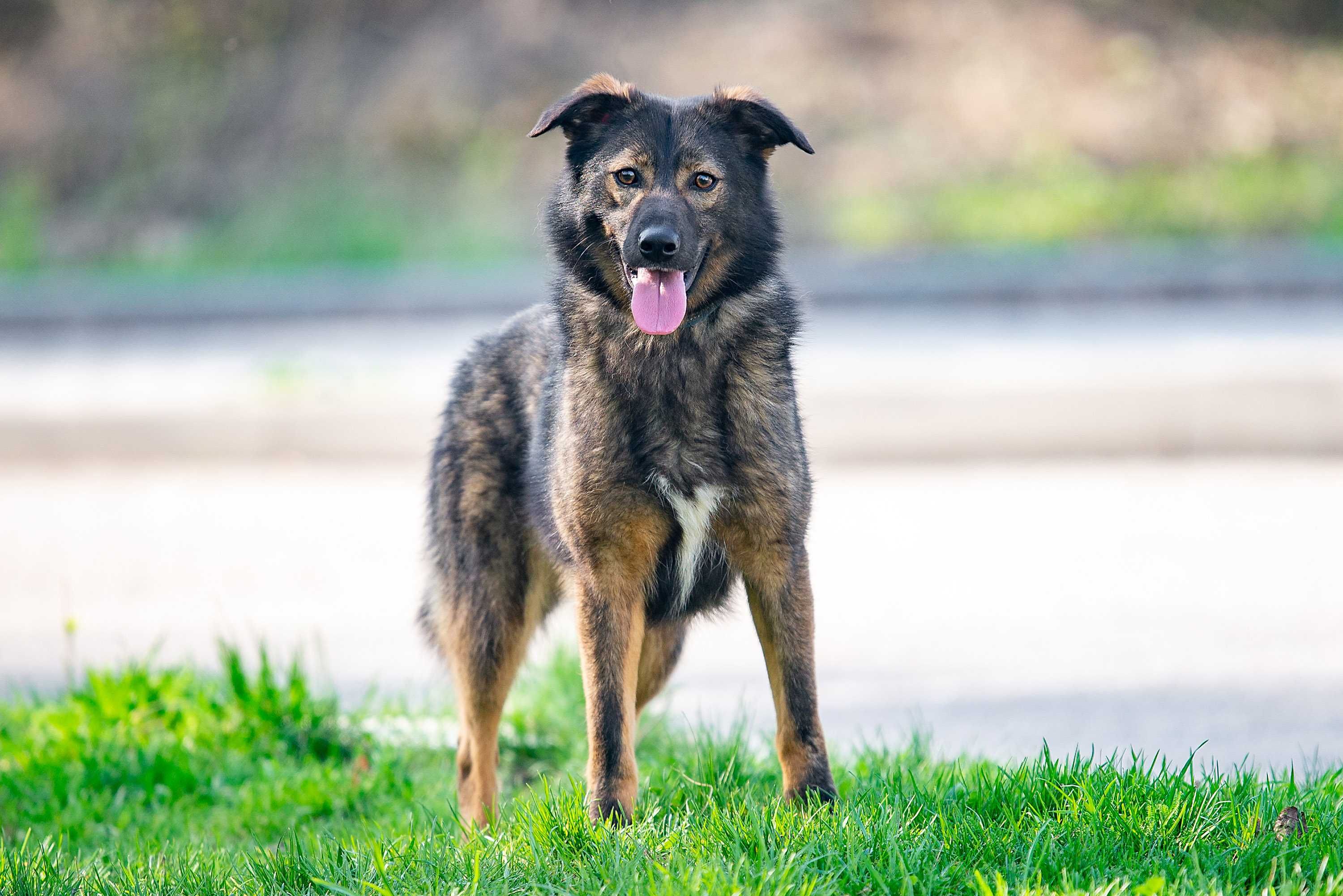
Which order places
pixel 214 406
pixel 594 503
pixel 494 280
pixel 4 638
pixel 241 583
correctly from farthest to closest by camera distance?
1. pixel 494 280
2. pixel 214 406
3. pixel 241 583
4. pixel 4 638
5. pixel 594 503

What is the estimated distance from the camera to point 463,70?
62.7 ft

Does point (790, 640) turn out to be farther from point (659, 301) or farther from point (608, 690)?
point (659, 301)

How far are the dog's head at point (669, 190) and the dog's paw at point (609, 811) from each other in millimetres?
1101

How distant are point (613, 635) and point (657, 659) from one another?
0.60 metres

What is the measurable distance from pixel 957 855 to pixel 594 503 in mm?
1116

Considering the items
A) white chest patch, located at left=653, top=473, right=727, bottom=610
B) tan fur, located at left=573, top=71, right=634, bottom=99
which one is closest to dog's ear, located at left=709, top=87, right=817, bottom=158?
tan fur, located at left=573, top=71, right=634, bottom=99

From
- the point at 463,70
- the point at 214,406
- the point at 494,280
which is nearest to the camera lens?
the point at 214,406

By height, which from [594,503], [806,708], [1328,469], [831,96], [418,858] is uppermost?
[831,96]

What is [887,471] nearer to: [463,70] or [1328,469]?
[1328,469]

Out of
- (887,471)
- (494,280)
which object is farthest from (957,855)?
(494,280)

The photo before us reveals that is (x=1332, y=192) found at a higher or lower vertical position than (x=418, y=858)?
higher

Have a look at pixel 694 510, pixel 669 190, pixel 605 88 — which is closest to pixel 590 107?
pixel 605 88

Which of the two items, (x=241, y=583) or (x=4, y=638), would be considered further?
(x=241, y=583)

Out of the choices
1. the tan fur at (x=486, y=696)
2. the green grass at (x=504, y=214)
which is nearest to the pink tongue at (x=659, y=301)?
the tan fur at (x=486, y=696)
